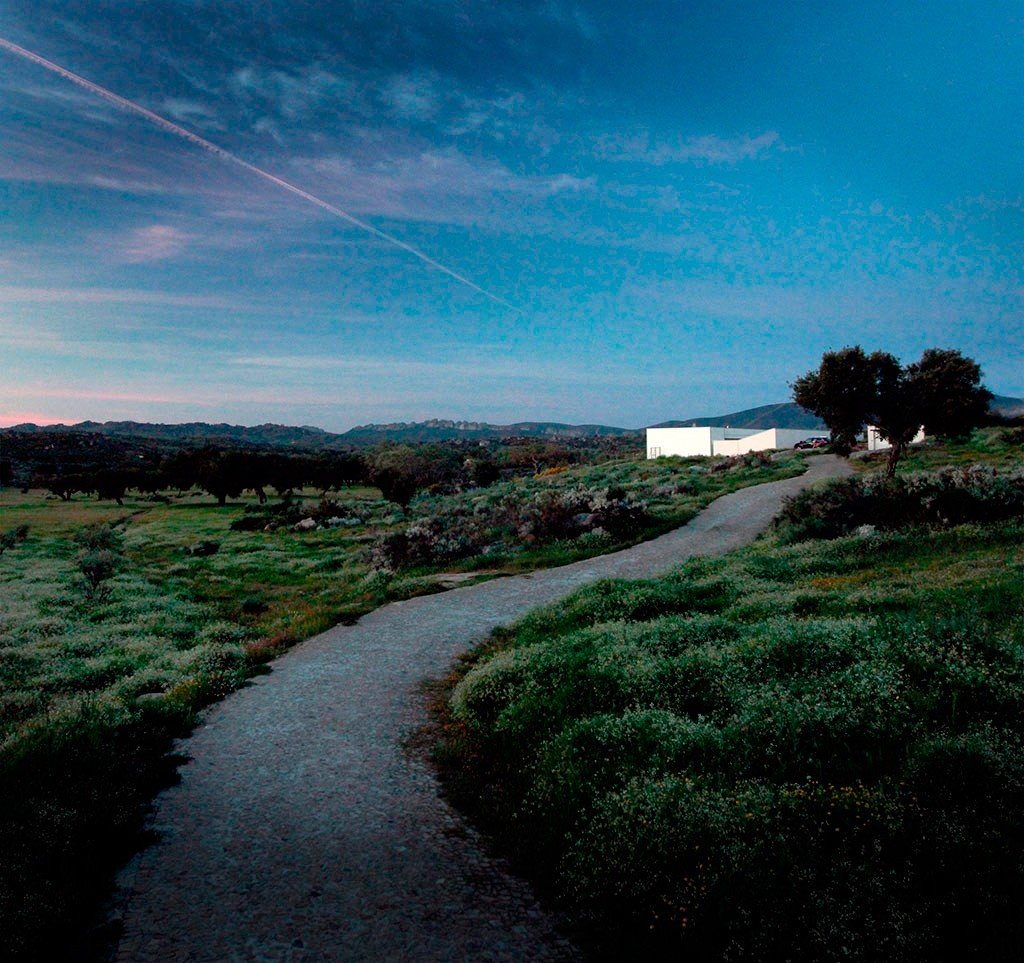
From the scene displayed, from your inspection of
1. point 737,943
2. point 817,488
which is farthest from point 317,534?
point 737,943

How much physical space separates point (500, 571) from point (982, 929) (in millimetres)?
17875

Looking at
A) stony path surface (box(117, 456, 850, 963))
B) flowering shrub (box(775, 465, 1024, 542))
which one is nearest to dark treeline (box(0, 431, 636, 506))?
flowering shrub (box(775, 465, 1024, 542))

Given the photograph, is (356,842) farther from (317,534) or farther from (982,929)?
(317,534)

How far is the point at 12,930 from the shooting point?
4934 mm

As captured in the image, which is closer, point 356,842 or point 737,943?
point 737,943

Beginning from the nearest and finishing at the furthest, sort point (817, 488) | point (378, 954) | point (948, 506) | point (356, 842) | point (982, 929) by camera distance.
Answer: point (982, 929), point (378, 954), point (356, 842), point (948, 506), point (817, 488)

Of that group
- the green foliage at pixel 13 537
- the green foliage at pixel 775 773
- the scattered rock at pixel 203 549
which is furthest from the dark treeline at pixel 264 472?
the green foliage at pixel 775 773

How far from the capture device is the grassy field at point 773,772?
471cm

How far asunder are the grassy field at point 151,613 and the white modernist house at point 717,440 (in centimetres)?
1886

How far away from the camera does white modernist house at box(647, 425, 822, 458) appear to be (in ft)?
219

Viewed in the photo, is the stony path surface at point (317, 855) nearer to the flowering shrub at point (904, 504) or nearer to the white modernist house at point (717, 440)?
the flowering shrub at point (904, 504)

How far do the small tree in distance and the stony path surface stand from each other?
2777 centimetres

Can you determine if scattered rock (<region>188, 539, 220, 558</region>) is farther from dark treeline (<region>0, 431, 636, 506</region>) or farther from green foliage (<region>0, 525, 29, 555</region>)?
dark treeline (<region>0, 431, 636, 506</region>)

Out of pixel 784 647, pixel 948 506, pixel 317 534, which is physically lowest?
pixel 317 534
